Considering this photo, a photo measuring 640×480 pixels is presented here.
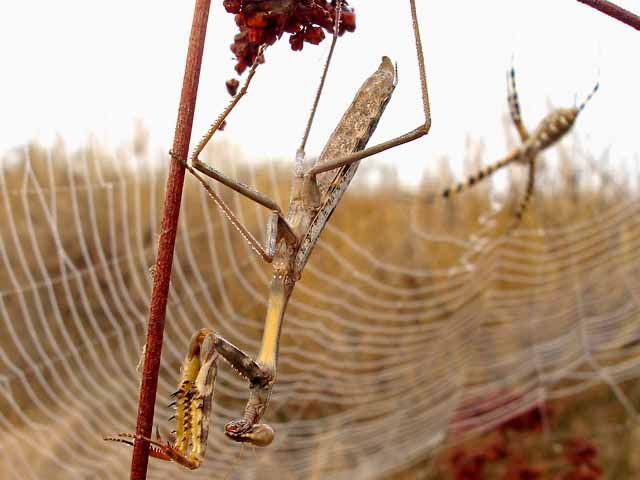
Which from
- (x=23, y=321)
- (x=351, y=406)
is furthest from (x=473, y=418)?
(x=23, y=321)

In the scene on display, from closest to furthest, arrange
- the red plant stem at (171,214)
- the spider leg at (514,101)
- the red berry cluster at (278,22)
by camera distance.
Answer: the red plant stem at (171,214)
the red berry cluster at (278,22)
the spider leg at (514,101)

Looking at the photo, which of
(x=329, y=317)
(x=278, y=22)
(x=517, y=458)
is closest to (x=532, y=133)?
(x=517, y=458)

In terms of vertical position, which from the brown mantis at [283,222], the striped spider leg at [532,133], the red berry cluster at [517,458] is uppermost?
the striped spider leg at [532,133]

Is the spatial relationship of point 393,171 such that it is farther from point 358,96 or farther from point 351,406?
point 358,96

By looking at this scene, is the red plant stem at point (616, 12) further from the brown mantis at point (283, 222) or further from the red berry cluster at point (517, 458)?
the red berry cluster at point (517, 458)

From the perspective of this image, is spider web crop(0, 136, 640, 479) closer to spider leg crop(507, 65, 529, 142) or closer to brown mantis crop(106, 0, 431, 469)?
spider leg crop(507, 65, 529, 142)

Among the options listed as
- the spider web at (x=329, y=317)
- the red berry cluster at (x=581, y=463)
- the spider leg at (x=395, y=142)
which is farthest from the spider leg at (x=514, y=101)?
the spider leg at (x=395, y=142)

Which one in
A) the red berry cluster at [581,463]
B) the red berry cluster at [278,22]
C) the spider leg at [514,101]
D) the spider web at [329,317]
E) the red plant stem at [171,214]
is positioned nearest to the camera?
the red plant stem at [171,214]

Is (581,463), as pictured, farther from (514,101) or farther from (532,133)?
(514,101)
